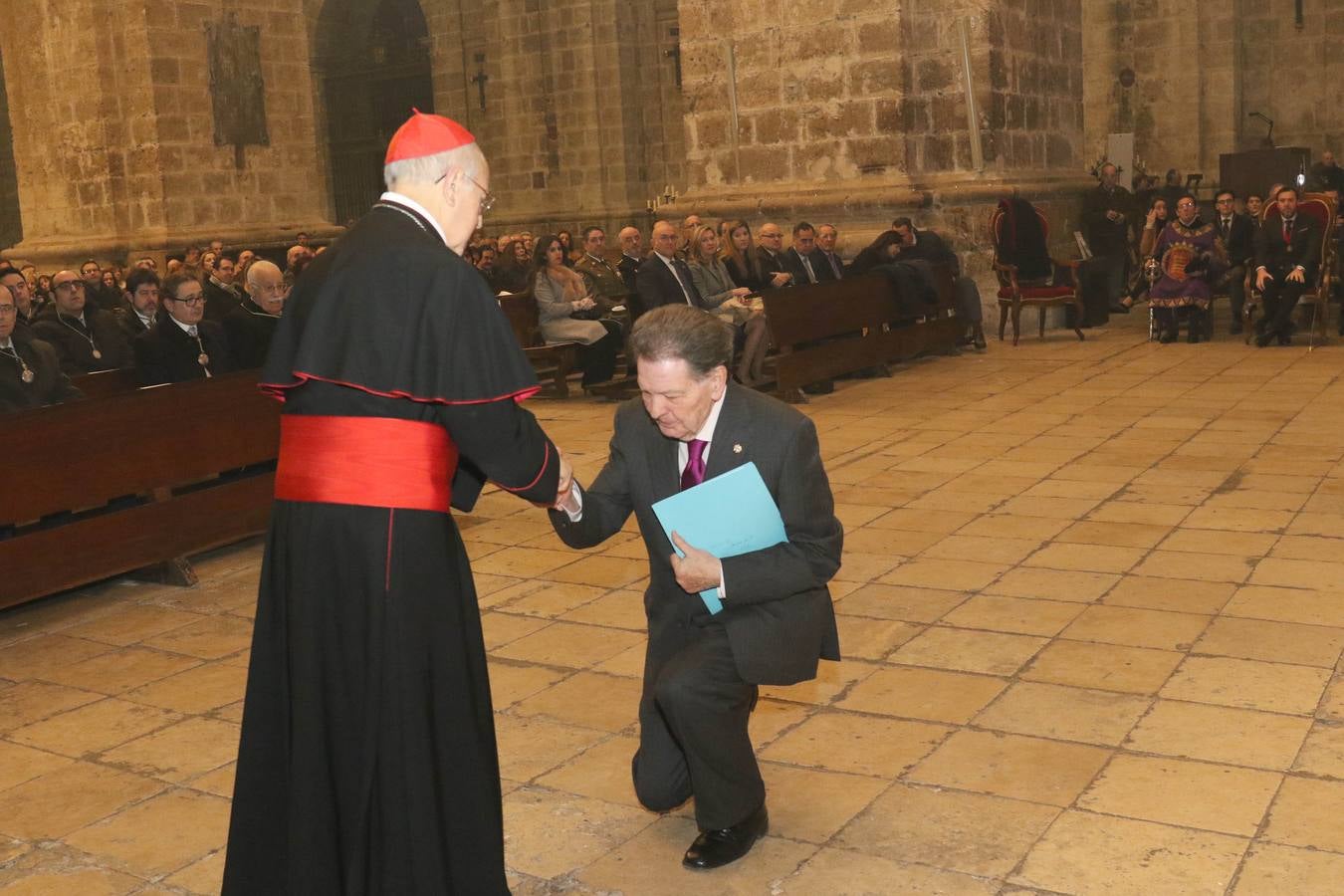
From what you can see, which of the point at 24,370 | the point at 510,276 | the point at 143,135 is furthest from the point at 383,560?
the point at 143,135

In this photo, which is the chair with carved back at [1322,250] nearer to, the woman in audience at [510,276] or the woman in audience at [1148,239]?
the woman in audience at [1148,239]

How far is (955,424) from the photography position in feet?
28.1

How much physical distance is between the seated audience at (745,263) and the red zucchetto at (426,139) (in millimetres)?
8032

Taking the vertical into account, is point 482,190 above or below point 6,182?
below

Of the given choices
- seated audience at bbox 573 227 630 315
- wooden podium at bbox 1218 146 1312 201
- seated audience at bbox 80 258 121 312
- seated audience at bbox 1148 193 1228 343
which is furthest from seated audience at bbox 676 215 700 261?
wooden podium at bbox 1218 146 1312 201

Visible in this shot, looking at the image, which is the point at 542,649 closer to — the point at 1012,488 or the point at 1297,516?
the point at 1012,488

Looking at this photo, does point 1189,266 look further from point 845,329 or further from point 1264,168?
point 1264,168

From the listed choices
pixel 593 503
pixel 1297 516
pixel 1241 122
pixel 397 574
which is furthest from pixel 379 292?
pixel 1241 122

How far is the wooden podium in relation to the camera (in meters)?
16.3

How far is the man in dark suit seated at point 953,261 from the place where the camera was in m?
11.4

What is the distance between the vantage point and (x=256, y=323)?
23.2 ft

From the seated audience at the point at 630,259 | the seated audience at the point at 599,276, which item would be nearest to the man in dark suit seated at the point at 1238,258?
the seated audience at the point at 630,259

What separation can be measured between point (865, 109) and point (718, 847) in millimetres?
9748

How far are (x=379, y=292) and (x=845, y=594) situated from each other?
298cm
